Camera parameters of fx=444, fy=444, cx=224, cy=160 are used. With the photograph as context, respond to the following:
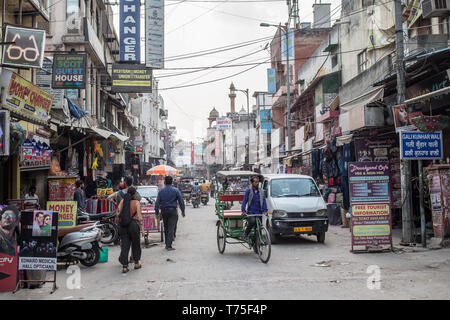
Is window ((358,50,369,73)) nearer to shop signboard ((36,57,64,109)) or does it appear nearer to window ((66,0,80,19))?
shop signboard ((36,57,64,109))

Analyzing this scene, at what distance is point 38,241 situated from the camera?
728 cm

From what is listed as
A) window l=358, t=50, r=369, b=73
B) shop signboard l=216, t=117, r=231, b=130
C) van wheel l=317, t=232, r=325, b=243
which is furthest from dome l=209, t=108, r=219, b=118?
van wheel l=317, t=232, r=325, b=243

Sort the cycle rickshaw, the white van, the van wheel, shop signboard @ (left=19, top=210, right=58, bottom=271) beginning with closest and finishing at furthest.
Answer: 1. shop signboard @ (left=19, top=210, right=58, bottom=271)
2. the cycle rickshaw
3. the white van
4. the van wheel

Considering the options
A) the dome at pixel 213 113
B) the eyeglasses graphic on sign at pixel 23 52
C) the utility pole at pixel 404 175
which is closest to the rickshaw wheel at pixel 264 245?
the utility pole at pixel 404 175

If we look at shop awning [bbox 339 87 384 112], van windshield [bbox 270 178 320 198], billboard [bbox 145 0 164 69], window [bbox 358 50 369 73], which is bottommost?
van windshield [bbox 270 178 320 198]

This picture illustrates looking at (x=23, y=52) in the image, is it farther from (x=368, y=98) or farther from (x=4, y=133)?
(x=368, y=98)

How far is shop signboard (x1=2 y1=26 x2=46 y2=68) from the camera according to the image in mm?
10648

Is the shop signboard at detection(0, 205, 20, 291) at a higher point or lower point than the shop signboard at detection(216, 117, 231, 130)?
lower

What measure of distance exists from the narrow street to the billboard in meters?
10.6

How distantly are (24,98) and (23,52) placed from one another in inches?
51.5

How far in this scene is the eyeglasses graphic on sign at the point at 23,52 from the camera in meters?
10.7

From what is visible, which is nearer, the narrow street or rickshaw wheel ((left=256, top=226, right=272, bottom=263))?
the narrow street

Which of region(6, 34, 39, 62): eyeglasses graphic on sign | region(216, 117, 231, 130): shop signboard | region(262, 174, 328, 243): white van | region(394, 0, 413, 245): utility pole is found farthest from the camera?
region(216, 117, 231, 130): shop signboard

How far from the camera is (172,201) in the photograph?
37.5 feet
